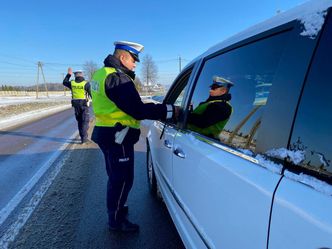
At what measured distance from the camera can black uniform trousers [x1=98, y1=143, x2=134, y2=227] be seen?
9.78 feet

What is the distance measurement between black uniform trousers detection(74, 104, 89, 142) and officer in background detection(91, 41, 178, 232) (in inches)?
198

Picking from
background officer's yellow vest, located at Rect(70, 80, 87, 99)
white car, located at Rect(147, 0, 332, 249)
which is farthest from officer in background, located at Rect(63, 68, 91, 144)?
white car, located at Rect(147, 0, 332, 249)

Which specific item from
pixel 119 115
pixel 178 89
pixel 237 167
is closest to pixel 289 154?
pixel 237 167

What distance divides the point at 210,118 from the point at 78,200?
2.53 metres

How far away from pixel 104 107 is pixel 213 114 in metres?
1.21

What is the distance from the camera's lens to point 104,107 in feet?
9.45

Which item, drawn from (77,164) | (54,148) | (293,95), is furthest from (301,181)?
(54,148)

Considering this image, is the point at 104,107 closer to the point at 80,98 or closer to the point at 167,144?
the point at 167,144

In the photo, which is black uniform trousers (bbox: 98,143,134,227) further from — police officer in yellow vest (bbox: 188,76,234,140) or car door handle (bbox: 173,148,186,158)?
police officer in yellow vest (bbox: 188,76,234,140)

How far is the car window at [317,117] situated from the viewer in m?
1.07

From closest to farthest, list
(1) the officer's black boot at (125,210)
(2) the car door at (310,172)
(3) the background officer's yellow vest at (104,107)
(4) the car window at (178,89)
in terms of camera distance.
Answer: (2) the car door at (310,172) < (3) the background officer's yellow vest at (104,107) < (4) the car window at (178,89) < (1) the officer's black boot at (125,210)

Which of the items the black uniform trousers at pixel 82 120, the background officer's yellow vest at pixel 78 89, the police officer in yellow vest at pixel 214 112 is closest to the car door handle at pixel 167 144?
the police officer in yellow vest at pixel 214 112

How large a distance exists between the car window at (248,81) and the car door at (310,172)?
0.28 meters

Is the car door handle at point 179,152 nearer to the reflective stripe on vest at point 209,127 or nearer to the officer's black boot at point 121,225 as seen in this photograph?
the reflective stripe on vest at point 209,127
